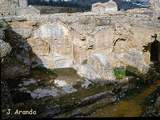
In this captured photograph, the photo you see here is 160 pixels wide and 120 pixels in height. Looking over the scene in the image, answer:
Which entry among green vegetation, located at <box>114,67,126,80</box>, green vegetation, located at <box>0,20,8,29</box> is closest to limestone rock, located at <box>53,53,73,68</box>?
green vegetation, located at <box>114,67,126,80</box>

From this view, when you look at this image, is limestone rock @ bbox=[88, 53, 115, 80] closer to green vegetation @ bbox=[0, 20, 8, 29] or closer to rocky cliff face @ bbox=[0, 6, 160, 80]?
rocky cliff face @ bbox=[0, 6, 160, 80]

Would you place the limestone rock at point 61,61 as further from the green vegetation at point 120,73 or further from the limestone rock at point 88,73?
the green vegetation at point 120,73

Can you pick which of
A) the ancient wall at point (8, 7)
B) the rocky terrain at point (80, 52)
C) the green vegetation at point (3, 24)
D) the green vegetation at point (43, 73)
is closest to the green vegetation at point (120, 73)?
the rocky terrain at point (80, 52)

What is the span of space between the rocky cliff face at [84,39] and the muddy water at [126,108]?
3610mm

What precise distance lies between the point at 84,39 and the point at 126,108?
6.41m

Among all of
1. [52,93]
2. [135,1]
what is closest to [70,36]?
[52,93]

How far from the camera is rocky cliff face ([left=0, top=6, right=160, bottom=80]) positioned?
1975 cm

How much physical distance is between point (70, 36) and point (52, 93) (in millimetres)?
4575

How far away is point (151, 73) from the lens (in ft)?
61.8

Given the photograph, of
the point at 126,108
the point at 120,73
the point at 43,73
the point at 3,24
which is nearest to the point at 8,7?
the point at 3,24

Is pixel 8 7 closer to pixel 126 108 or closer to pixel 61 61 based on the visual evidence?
pixel 61 61

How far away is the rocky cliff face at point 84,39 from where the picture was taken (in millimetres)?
19750

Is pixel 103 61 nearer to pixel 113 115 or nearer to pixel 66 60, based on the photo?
pixel 66 60

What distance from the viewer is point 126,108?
49.0 ft
